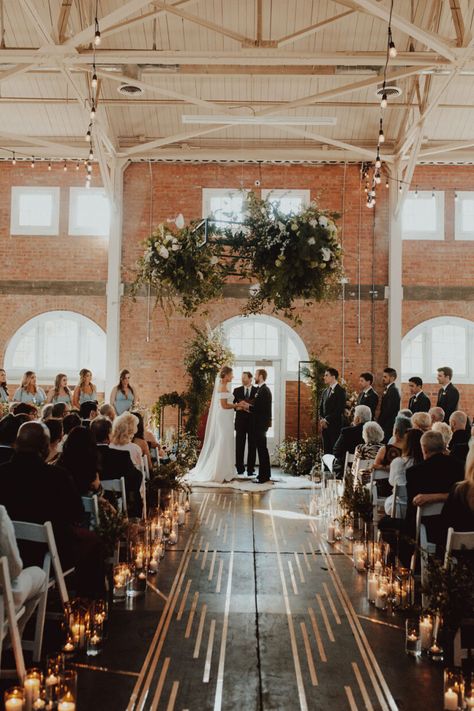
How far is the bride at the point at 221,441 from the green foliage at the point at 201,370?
162cm

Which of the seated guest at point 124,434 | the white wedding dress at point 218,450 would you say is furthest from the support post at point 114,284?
the seated guest at point 124,434

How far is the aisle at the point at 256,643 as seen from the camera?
10.9 feet

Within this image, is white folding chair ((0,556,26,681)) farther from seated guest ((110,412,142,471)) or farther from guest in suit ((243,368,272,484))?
guest in suit ((243,368,272,484))

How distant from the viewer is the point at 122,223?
13.1 m

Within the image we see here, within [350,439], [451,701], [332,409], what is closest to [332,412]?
[332,409]

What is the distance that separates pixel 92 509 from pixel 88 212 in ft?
32.1

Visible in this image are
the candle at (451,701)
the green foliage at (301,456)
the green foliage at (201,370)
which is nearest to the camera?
the candle at (451,701)

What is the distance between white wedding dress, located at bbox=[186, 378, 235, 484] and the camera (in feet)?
34.2

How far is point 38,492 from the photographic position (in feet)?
12.3

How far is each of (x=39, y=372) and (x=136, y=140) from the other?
454cm

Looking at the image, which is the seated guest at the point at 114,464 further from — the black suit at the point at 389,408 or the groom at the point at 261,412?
the black suit at the point at 389,408

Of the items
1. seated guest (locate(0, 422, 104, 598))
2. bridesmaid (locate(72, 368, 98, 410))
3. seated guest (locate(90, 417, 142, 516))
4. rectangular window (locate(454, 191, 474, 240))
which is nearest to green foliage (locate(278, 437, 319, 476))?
bridesmaid (locate(72, 368, 98, 410))

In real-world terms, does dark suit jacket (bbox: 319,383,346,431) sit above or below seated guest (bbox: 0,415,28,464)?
above

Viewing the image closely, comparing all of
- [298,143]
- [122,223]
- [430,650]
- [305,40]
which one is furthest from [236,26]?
[430,650]
